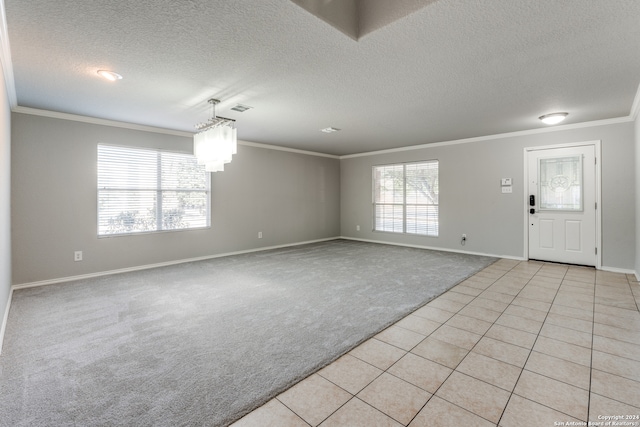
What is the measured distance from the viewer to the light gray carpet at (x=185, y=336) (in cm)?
167

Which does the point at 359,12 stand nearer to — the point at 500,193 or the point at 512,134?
Result: the point at 512,134

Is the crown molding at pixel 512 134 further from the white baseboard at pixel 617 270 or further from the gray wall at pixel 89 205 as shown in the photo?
the gray wall at pixel 89 205

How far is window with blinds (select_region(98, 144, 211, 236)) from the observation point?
14.7ft

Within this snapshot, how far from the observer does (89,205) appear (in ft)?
14.1

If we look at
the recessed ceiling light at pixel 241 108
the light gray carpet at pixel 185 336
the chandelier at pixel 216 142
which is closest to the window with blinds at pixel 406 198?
the light gray carpet at pixel 185 336

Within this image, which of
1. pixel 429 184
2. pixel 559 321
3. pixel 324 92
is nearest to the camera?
pixel 559 321

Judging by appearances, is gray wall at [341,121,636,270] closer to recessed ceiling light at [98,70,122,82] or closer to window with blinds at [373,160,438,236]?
window with blinds at [373,160,438,236]

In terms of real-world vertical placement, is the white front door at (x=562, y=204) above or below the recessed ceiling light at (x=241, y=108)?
below

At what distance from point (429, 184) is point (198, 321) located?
546cm

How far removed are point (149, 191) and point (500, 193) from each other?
6.24 metres

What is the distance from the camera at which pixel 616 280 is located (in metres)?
4.04

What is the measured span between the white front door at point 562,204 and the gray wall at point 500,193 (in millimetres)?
138

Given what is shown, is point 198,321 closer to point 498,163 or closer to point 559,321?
point 559,321

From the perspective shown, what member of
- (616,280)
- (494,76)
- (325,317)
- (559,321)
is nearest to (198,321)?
(325,317)
